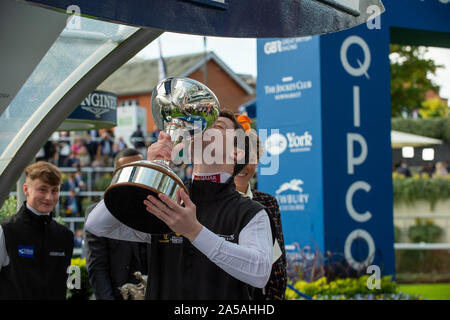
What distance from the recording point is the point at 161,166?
1.82 meters

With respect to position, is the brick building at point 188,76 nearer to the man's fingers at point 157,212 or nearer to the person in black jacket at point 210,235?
the person in black jacket at point 210,235

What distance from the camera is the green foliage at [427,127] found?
2339cm

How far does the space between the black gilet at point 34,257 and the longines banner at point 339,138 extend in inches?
Result: 161

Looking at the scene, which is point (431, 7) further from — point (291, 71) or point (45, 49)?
point (45, 49)

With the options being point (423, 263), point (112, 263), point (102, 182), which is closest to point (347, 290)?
point (112, 263)

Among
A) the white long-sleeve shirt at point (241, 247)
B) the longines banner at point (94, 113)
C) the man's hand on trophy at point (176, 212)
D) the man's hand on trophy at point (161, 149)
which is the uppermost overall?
the longines banner at point (94, 113)

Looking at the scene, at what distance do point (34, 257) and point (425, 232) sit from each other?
13.1 meters

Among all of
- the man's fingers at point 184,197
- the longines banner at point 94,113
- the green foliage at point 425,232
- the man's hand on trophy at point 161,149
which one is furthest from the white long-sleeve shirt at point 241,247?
the green foliage at point 425,232

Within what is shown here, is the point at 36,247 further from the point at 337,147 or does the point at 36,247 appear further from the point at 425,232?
the point at 425,232

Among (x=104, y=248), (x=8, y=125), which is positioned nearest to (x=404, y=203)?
(x=104, y=248)

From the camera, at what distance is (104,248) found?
13.7 ft

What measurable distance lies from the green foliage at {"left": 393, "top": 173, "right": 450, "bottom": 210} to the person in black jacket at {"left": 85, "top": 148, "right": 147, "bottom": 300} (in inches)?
526

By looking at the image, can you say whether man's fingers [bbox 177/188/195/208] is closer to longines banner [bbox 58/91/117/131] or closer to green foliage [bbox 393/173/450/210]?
longines banner [bbox 58/91/117/131]
